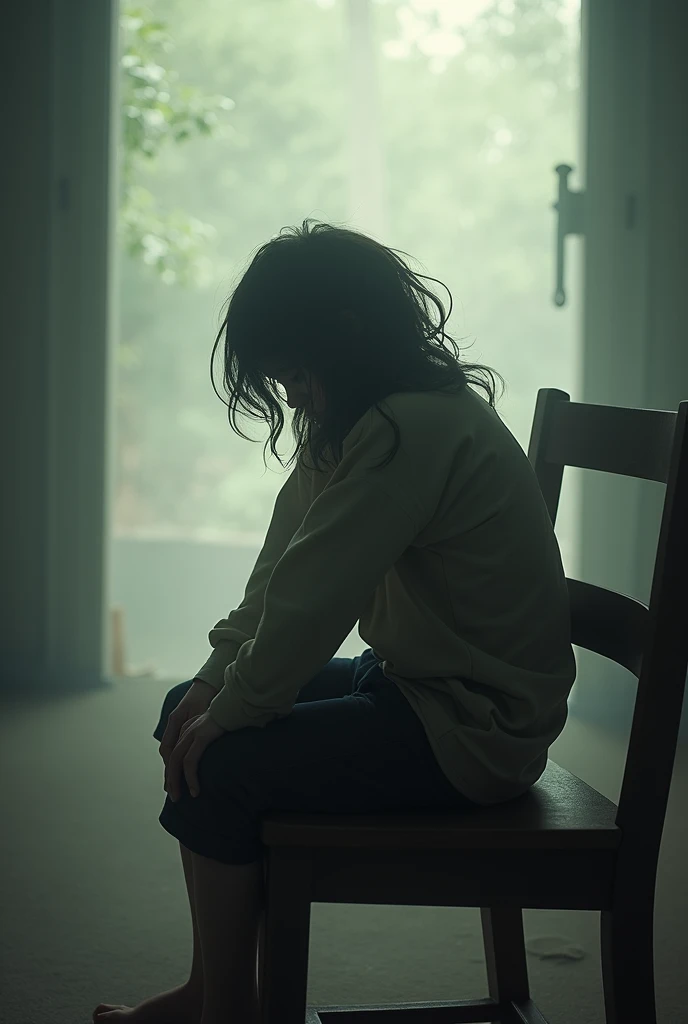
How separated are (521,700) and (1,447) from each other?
2.05 metres

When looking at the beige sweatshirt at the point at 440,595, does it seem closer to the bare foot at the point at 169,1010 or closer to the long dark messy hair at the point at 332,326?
the long dark messy hair at the point at 332,326

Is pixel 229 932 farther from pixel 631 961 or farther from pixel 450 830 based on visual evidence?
pixel 631 961

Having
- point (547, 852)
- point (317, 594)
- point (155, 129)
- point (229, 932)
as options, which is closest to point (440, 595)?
point (317, 594)

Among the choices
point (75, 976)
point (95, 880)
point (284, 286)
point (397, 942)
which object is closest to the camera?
point (284, 286)

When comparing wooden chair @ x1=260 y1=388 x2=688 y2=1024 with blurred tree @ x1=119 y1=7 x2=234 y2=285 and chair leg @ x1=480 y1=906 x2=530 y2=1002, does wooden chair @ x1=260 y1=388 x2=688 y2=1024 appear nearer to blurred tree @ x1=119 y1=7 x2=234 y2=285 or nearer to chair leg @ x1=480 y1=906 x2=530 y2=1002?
chair leg @ x1=480 y1=906 x2=530 y2=1002

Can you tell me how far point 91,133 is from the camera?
8.56 ft

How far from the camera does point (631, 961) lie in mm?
887

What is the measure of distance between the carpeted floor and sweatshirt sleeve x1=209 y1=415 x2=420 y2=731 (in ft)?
1.96

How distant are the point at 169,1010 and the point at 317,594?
53 cm

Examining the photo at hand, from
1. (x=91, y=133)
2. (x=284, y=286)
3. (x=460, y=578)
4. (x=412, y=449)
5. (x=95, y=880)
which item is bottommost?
(x=95, y=880)

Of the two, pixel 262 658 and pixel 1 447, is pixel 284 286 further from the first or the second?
pixel 1 447

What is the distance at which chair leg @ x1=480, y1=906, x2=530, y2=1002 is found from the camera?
46.4 inches

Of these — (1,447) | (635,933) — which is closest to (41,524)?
(1,447)

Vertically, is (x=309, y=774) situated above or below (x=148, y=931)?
above
